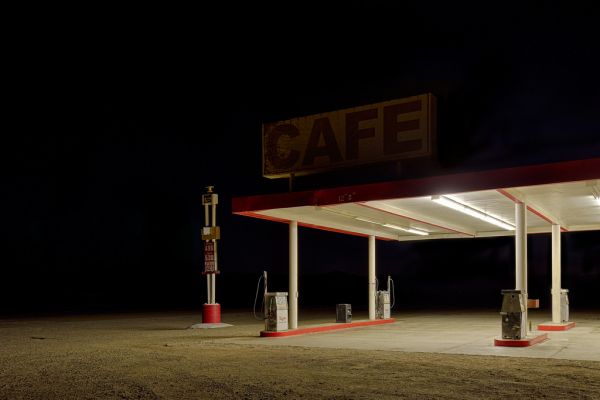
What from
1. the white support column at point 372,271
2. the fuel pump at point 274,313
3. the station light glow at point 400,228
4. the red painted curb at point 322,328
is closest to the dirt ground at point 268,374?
the red painted curb at point 322,328

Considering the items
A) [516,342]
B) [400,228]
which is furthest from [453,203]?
[400,228]

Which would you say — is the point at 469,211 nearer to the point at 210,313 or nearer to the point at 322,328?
the point at 322,328

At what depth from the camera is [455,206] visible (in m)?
15.7

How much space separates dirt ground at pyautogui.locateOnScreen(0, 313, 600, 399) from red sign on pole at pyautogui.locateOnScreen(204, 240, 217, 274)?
565 cm

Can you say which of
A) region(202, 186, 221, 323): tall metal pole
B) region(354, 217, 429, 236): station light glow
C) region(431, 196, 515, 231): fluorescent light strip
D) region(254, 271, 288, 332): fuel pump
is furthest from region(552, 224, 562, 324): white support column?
region(202, 186, 221, 323): tall metal pole

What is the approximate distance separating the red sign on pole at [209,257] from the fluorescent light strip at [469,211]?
7911 millimetres


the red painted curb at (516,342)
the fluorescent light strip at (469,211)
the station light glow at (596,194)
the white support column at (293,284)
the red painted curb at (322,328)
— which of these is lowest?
the red painted curb at (322,328)

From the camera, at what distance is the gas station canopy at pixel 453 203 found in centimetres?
1222

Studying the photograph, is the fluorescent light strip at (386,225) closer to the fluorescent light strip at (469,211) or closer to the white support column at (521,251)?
the fluorescent light strip at (469,211)

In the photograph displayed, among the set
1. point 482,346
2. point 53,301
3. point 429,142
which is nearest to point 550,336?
point 482,346

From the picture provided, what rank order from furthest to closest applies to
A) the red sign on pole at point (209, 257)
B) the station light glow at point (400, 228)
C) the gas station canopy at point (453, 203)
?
the red sign on pole at point (209, 257) < the station light glow at point (400, 228) < the gas station canopy at point (453, 203)

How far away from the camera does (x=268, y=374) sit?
1019 cm

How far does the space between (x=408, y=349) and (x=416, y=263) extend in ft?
225

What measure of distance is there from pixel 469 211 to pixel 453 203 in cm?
178
